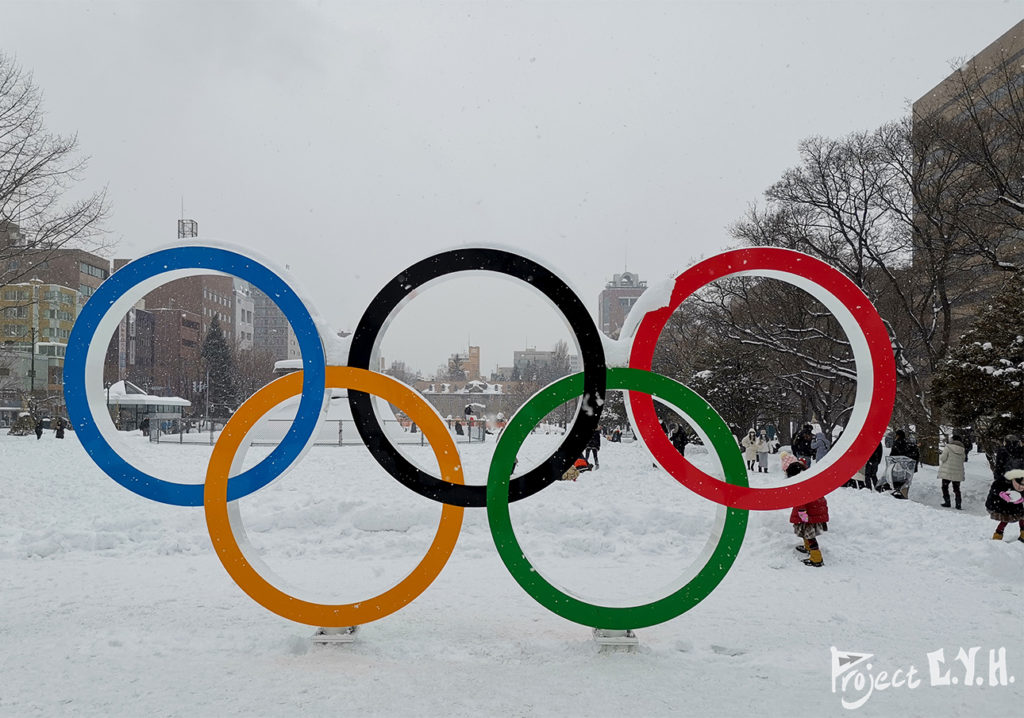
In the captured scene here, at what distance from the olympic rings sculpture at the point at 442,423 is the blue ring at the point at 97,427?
0.01m

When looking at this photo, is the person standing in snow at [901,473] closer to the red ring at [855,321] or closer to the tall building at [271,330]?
the red ring at [855,321]

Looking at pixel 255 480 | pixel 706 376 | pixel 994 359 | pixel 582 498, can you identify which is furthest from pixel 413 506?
pixel 706 376

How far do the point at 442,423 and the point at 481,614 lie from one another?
89.7 inches

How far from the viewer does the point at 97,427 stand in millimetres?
6480

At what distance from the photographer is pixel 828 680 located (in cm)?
557

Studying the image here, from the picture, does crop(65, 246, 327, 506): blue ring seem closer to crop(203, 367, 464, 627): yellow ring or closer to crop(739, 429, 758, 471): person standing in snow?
crop(203, 367, 464, 627): yellow ring

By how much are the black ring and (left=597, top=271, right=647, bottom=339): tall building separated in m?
98.9

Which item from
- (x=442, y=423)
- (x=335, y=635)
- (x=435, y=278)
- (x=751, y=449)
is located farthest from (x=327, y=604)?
(x=751, y=449)

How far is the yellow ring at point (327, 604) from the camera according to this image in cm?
625

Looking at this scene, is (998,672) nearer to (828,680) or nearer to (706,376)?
(828,680)

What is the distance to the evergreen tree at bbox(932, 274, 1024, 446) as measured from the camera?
1540 cm

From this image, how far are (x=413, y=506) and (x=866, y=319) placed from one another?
7644 millimetres

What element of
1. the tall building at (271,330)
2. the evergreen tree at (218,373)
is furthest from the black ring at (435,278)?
the tall building at (271,330)

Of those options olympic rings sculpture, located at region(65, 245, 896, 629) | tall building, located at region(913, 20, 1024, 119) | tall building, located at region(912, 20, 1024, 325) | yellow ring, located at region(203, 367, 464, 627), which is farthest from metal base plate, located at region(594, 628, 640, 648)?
tall building, located at region(913, 20, 1024, 119)
